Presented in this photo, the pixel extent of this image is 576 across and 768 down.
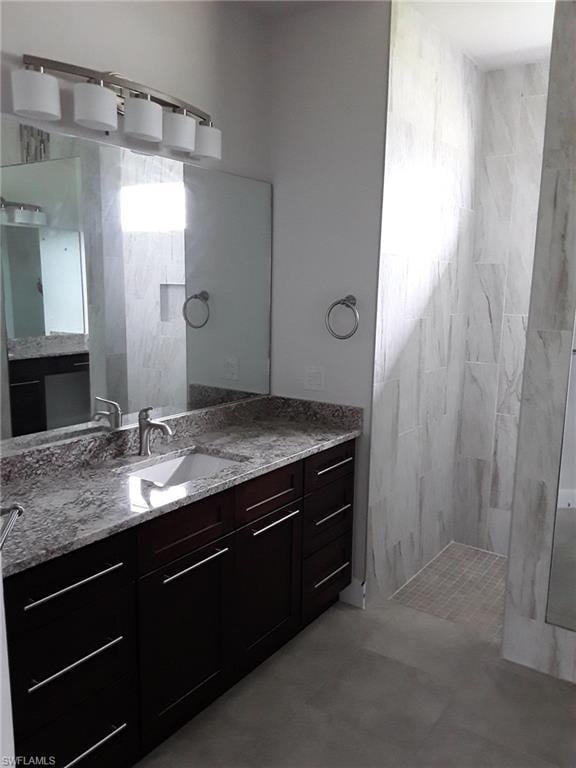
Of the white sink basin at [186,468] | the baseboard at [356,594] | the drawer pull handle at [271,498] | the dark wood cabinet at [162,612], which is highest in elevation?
the white sink basin at [186,468]

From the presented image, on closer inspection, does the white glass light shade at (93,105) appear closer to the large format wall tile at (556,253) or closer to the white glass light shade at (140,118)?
the white glass light shade at (140,118)

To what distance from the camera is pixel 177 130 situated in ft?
7.80

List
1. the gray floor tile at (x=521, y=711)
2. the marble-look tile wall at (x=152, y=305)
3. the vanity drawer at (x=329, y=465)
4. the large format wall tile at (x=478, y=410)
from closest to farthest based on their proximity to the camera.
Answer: the gray floor tile at (x=521, y=711)
the marble-look tile wall at (x=152, y=305)
the vanity drawer at (x=329, y=465)
the large format wall tile at (x=478, y=410)

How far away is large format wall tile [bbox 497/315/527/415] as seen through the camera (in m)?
3.61

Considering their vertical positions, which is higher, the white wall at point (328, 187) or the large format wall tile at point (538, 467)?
the white wall at point (328, 187)

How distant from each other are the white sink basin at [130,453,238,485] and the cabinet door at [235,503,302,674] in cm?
31

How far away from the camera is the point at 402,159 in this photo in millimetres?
2861

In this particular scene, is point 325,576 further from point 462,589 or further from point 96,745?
point 96,745

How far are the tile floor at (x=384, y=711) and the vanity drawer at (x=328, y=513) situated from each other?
435mm

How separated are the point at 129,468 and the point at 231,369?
860 mm

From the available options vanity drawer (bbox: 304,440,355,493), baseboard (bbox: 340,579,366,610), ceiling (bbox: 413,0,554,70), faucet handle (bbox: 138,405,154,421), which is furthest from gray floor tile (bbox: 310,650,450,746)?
ceiling (bbox: 413,0,554,70)

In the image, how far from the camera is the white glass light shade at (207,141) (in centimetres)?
253

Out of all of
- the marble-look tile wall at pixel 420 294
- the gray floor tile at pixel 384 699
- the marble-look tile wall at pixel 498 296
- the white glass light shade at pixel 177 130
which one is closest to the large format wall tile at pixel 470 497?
the marble-look tile wall at pixel 498 296

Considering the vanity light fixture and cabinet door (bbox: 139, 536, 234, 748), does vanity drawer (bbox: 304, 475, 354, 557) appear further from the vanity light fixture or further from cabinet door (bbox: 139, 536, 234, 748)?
the vanity light fixture
